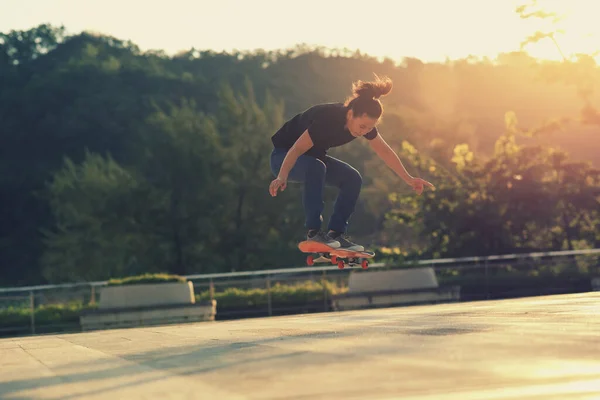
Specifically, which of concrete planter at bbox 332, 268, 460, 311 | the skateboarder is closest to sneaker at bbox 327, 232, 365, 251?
the skateboarder

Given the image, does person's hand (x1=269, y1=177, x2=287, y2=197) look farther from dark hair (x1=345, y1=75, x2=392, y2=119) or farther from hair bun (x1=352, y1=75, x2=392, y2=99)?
hair bun (x1=352, y1=75, x2=392, y2=99)

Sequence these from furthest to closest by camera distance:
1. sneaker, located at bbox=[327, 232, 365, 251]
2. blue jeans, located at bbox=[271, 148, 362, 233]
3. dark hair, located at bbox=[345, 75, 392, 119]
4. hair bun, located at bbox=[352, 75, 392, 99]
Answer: sneaker, located at bbox=[327, 232, 365, 251]
blue jeans, located at bbox=[271, 148, 362, 233]
hair bun, located at bbox=[352, 75, 392, 99]
dark hair, located at bbox=[345, 75, 392, 119]

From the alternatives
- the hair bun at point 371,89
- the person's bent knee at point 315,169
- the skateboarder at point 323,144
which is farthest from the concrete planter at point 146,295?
the hair bun at point 371,89

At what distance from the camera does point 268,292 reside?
1823 centimetres

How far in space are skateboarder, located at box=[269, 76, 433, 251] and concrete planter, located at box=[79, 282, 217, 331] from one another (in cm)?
825

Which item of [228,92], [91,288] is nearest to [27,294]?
[91,288]

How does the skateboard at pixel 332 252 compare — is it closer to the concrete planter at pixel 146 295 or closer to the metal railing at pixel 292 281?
the concrete planter at pixel 146 295

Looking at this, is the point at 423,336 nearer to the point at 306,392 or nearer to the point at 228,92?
the point at 306,392

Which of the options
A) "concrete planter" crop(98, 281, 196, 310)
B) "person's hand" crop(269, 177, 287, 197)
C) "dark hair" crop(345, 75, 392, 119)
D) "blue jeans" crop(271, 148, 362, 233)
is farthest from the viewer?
"concrete planter" crop(98, 281, 196, 310)

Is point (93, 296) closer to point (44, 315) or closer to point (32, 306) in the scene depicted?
point (44, 315)

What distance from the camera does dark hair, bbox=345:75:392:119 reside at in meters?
7.55

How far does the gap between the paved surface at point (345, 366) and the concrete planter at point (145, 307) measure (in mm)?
10656

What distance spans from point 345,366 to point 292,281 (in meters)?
15.0

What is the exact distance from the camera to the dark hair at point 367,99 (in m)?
7.55
